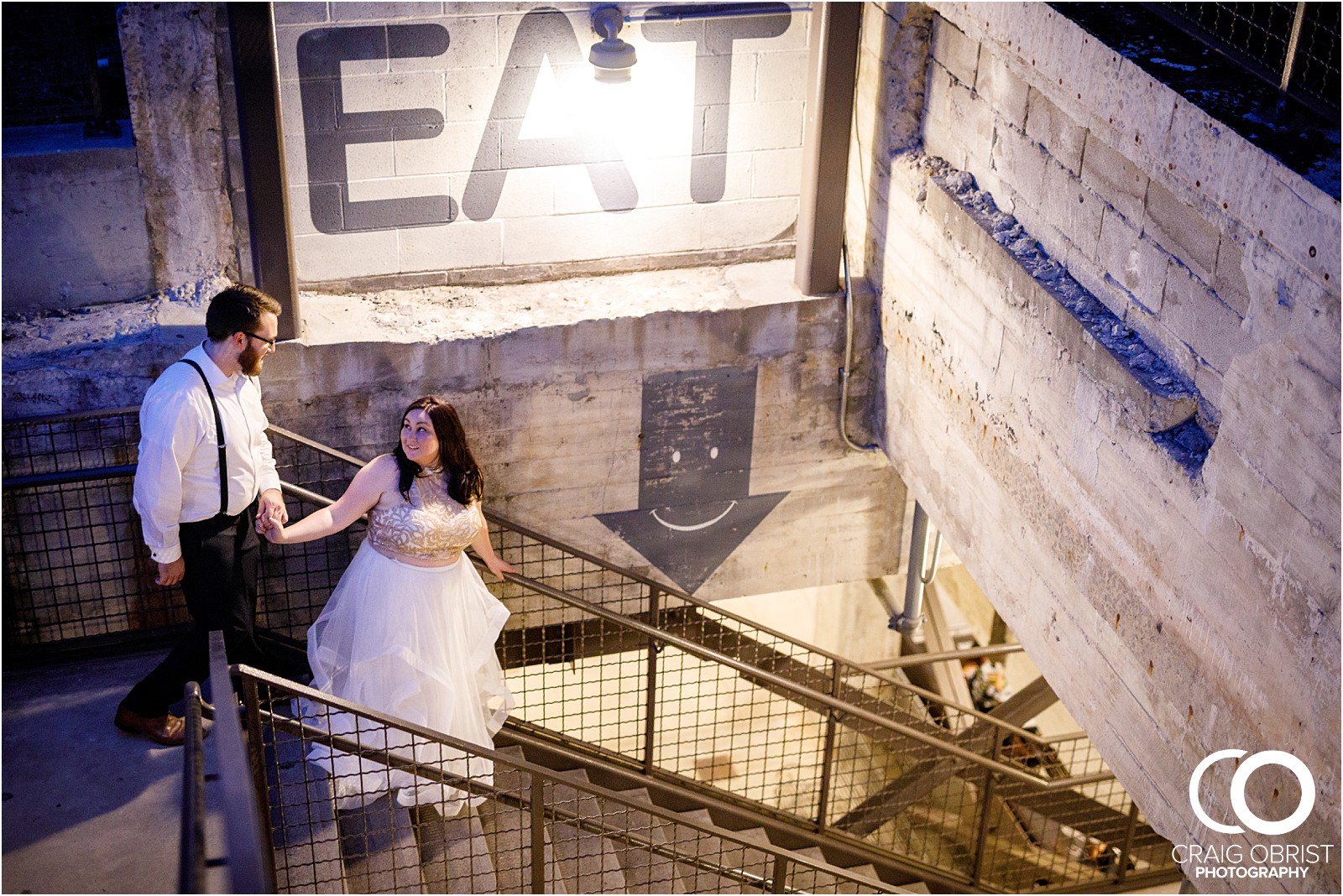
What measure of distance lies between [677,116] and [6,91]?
2.92 metres

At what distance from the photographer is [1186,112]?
3.88 metres

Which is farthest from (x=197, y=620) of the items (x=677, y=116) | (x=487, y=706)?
(x=677, y=116)

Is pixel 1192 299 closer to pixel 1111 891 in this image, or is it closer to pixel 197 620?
pixel 197 620

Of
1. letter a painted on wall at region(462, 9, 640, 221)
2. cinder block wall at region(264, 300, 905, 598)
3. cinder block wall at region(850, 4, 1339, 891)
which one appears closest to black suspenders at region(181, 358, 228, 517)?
cinder block wall at region(264, 300, 905, 598)

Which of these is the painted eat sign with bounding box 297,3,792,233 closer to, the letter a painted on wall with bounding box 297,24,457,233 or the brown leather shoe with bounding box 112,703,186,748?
the letter a painted on wall with bounding box 297,24,457,233

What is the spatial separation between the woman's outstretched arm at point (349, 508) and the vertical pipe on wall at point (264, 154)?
4.22 feet

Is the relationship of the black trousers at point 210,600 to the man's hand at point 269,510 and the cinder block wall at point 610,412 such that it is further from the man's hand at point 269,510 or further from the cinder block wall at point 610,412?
the cinder block wall at point 610,412

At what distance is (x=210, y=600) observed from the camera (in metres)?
4.63

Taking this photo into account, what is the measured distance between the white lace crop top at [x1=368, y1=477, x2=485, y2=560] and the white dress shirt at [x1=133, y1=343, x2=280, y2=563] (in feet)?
1.56

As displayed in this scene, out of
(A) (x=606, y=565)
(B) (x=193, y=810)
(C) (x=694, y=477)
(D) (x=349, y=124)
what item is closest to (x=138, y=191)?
(D) (x=349, y=124)

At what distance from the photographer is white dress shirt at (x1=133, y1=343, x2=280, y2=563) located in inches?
169

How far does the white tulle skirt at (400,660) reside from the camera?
478cm

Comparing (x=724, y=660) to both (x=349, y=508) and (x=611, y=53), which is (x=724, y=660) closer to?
(x=349, y=508)

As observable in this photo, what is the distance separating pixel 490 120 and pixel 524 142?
19cm
